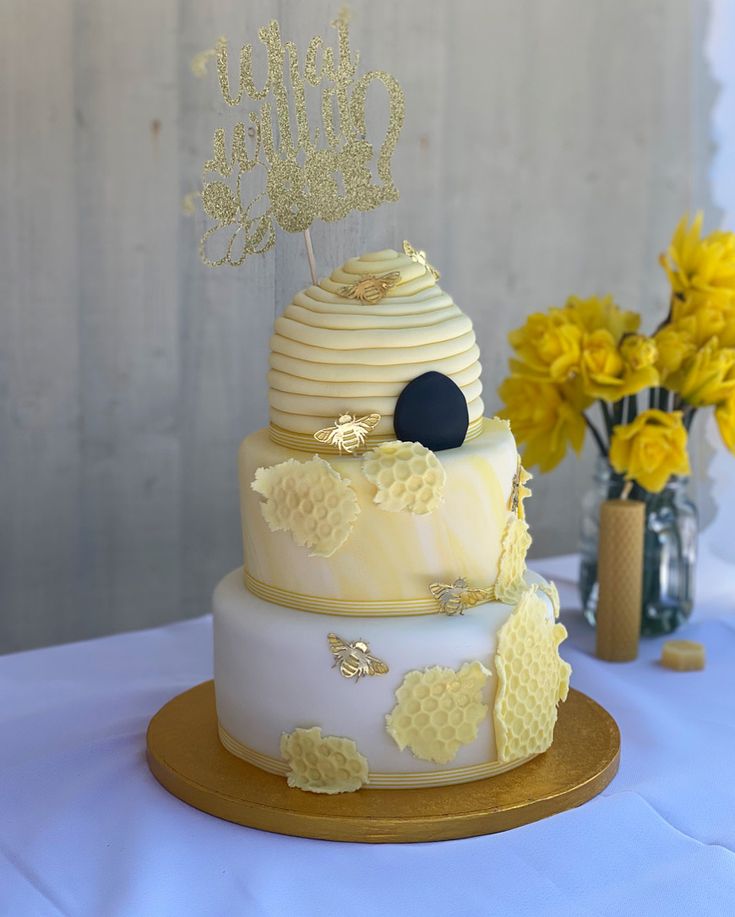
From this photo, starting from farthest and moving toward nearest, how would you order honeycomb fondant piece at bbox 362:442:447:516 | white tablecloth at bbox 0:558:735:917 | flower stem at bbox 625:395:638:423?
flower stem at bbox 625:395:638:423 → honeycomb fondant piece at bbox 362:442:447:516 → white tablecloth at bbox 0:558:735:917

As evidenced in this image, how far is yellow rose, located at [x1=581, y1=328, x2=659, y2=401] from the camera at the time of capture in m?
1.48

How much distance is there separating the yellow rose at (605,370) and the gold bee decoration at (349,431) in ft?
1.62

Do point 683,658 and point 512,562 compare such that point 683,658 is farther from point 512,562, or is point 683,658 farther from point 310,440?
point 310,440

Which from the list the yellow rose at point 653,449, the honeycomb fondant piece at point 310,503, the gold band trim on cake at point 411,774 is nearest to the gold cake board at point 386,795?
the gold band trim on cake at point 411,774

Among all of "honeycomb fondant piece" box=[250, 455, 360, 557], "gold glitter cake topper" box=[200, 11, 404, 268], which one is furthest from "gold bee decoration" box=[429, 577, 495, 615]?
"gold glitter cake topper" box=[200, 11, 404, 268]

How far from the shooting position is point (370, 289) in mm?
1128

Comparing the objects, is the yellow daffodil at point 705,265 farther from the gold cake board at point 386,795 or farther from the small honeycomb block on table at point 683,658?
the gold cake board at point 386,795

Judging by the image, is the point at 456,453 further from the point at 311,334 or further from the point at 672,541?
the point at 672,541

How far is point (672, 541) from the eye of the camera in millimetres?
1562

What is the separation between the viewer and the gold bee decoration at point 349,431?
1.08 meters

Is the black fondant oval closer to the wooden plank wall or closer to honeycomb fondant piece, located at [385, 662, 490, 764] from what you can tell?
honeycomb fondant piece, located at [385, 662, 490, 764]

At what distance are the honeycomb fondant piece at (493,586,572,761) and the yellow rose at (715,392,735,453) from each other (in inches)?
18.1

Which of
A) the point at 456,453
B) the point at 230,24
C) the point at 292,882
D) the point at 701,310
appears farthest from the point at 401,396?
the point at 230,24

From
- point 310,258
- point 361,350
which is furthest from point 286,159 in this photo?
point 361,350
